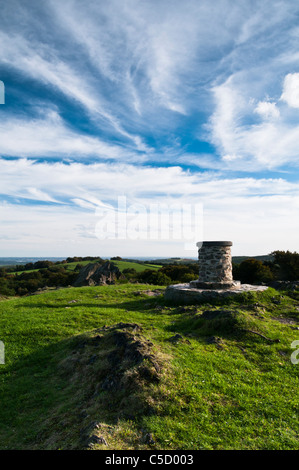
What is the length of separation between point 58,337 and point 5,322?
364cm

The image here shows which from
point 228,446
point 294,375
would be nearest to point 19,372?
point 228,446

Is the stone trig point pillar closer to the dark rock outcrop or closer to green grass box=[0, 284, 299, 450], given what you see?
green grass box=[0, 284, 299, 450]

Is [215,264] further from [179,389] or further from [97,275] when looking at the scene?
[97,275]

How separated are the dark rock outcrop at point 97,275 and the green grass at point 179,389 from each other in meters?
17.9

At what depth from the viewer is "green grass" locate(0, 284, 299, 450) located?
4.61 m

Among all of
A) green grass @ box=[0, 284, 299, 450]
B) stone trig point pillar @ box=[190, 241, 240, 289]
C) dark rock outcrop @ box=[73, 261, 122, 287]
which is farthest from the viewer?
dark rock outcrop @ box=[73, 261, 122, 287]

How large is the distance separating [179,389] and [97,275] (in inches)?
1065

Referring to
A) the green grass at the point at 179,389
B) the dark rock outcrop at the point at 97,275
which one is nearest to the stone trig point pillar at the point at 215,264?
the green grass at the point at 179,389

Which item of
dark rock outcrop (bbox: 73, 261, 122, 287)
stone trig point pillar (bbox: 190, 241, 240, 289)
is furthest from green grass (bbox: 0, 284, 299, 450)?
dark rock outcrop (bbox: 73, 261, 122, 287)

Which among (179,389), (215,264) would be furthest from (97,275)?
(179,389)

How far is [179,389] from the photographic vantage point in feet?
18.7

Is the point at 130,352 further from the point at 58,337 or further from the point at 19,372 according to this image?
the point at 58,337

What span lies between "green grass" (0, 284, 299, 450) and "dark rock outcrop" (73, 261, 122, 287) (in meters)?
17.9

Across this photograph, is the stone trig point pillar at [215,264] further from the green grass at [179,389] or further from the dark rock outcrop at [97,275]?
the dark rock outcrop at [97,275]
